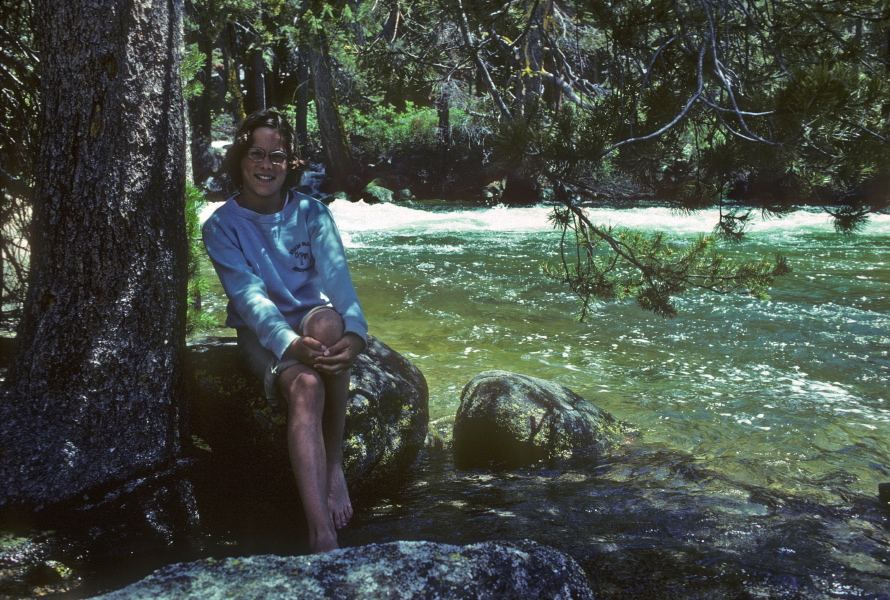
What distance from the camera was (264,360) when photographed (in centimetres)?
312

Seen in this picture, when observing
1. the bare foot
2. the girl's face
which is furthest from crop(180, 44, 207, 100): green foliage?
the bare foot

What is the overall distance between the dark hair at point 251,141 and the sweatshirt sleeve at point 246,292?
318 mm

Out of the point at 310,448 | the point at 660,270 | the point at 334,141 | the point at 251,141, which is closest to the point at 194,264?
the point at 251,141

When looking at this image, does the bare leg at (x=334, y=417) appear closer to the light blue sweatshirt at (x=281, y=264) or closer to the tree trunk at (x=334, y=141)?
the light blue sweatshirt at (x=281, y=264)

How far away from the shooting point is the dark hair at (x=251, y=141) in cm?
334

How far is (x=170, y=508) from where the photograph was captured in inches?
116

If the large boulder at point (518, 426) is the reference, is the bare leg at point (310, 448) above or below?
above

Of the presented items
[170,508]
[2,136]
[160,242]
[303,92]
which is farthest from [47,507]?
[303,92]

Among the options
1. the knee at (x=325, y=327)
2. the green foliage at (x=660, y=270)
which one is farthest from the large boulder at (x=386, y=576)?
the green foliage at (x=660, y=270)

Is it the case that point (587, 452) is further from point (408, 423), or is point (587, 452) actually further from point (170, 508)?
point (170, 508)

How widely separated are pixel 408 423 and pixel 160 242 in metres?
1.57

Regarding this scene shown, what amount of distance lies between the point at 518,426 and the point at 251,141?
2178 millimetres

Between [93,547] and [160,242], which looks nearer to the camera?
[93,547]

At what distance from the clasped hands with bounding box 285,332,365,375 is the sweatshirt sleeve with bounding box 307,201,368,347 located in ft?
0.36
